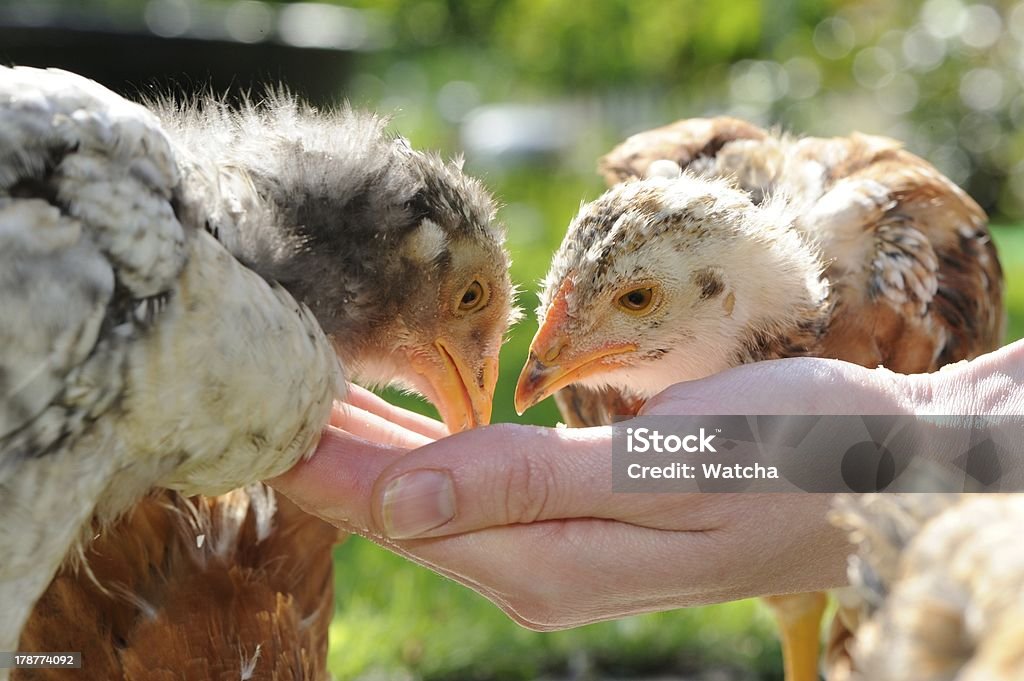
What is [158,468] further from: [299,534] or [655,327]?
[655,327]

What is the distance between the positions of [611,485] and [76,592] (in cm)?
117

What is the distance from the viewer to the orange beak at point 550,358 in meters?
2.76

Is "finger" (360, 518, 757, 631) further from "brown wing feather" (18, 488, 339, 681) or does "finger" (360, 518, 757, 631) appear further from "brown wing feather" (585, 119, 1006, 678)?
"brown wing feather" (585, 119, 1006, 678)

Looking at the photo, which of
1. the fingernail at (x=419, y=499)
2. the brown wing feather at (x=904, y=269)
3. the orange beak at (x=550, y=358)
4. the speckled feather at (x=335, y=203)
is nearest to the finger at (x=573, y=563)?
the fingernail at (x=419, y=499)

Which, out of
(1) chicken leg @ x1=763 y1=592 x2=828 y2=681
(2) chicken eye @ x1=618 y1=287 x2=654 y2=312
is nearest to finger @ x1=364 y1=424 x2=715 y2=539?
(2) chicken eye @ x1=618 y1=287 x2=654 y2=312

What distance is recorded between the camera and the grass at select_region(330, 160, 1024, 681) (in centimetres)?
414

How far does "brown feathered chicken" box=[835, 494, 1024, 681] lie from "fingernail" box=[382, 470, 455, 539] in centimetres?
89

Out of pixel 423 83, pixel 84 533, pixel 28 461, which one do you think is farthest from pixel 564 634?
pixel 423 83

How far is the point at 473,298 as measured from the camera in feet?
9.36

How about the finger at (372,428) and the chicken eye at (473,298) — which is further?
the chicken eye at (473,298)

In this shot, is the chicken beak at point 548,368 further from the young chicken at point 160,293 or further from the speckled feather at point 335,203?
the young chicken at point 160,293

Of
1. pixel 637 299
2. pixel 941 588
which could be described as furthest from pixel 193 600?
pixel 941 588

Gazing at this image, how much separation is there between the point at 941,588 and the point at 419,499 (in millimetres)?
1125

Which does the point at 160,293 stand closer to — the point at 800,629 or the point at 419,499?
the point at 419,499
